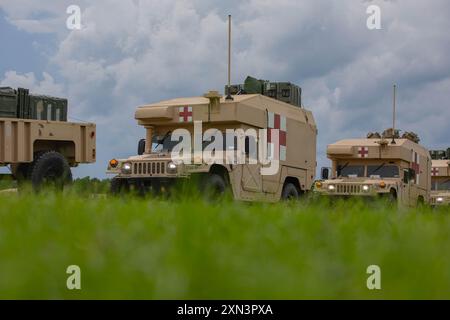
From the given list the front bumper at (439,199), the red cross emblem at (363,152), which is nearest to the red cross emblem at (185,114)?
the red cross emblem at (363,152)

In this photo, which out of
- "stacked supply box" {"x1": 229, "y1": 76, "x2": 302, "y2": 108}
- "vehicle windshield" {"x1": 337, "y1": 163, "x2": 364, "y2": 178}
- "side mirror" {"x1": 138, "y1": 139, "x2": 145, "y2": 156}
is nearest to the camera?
"side mirror" {"x1": 138, "y1": 139, "x2": 145, "y2": 156}

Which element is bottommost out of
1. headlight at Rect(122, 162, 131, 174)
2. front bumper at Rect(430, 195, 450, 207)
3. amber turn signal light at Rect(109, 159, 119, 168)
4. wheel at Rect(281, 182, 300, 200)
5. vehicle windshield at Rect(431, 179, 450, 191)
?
front bumper at Rect(430, 195, 450, 207)

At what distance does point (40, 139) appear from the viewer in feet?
47.2

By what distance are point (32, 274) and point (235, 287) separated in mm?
721

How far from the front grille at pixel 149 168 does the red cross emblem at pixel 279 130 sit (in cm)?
317

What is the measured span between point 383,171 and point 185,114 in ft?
21.0

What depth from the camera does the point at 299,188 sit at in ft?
52.3

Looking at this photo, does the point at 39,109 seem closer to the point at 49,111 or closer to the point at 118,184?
the point at 49,111

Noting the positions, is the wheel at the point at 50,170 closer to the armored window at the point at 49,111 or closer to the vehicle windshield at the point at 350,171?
the armored window at the point at 49,111

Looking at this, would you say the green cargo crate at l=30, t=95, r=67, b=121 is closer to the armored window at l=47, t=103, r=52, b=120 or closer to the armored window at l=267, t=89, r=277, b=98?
the armored window at l=47, t=103, r=52, b=120

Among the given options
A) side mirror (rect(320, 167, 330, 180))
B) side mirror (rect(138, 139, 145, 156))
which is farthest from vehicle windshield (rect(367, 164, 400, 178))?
side mirror (rect(138, 139, 145, 156))

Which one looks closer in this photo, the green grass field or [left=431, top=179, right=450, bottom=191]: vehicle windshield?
the green grass field

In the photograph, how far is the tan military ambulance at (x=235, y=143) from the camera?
469 inches

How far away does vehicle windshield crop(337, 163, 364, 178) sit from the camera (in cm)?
1765
